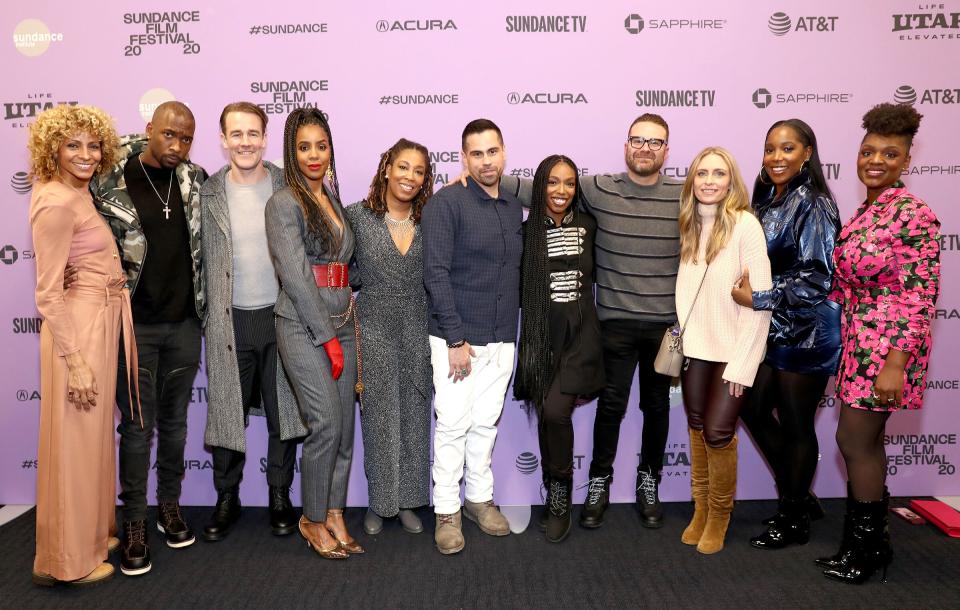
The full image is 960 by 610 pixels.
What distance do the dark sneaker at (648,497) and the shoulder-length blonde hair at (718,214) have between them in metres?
1.19

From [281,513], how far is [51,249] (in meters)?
1.62

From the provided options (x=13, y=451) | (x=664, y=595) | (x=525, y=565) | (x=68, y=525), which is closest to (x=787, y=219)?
(x=664, y=595)

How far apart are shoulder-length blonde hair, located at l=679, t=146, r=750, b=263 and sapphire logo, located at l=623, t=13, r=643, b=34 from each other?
982mm

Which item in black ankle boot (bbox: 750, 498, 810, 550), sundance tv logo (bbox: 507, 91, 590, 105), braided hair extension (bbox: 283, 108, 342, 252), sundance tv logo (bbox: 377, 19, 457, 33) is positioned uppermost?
sundance tv logo (bbox: 377, 19, 457, 33)

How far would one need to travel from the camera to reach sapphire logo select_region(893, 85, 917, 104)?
3553 millimetres

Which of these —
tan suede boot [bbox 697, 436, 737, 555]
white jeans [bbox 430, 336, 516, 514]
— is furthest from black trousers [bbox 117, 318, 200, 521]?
tan suede boot [bbox 697, 436, 737, 555]

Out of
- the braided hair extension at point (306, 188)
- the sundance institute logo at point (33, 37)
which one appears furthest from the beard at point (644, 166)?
the sundance institute logo at point (33, 37)

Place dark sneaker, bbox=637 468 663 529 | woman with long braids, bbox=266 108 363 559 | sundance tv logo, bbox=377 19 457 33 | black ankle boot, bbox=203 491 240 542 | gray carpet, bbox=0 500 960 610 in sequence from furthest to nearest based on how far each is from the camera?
sundance tv logo, bbox=377 19 457 33
dark sneaker, bbox=637 468 663 529
black ankle boot, bbox=203 491 240 542
woman with long braids, bbox=266 108 363 559
gray carpet, bbox=0 500 960 610

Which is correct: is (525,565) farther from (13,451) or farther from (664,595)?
(13,451)

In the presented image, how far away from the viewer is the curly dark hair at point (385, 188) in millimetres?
3033

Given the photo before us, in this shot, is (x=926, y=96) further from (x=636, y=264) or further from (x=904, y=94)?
(x=636, y=264)

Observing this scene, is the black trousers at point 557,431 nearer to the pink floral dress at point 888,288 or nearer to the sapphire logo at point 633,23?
the pink floral dress at point 888,288

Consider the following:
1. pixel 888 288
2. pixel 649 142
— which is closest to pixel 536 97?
pixel 649 142

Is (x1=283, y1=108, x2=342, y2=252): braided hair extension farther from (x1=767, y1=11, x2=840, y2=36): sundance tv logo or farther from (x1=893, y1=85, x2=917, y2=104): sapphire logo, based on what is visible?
(x1=893, y1=85, x2=917, y2=104): sapphire logo
